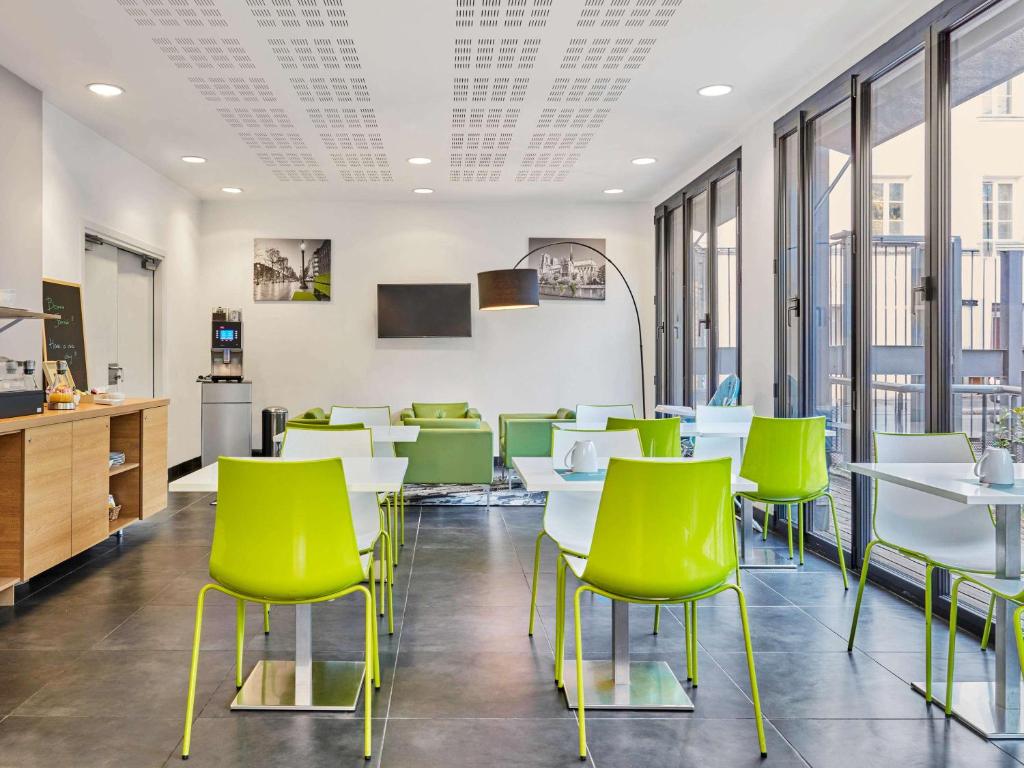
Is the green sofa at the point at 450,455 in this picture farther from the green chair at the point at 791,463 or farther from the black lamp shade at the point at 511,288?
the green chair at the point at 791,463

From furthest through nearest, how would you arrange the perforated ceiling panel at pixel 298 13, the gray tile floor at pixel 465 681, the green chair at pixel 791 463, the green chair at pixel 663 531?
the green chair at pixel 791 463, the perforated ceiling panel at pixel 298 13, the gray tile floor at pixel 465 681, the green chair at pixel 663 531

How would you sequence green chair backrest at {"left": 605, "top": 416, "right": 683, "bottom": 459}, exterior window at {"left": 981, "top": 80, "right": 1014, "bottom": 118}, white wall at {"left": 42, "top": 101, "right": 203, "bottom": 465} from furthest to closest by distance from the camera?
white wall at {"left": 42, "top": 101, "right": 203, "bottom": 465}
green chair backrest at {"left": 605, "top": 416, "right": 683, "bottom": 459}
exterior window at {"left": 981, "top": 80, "right": 1014, "bottom": 118}

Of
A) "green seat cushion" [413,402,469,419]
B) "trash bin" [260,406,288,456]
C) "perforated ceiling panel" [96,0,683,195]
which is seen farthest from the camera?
"green seat cushion" [413,402,469,419]

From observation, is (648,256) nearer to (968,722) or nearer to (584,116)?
(584,116)

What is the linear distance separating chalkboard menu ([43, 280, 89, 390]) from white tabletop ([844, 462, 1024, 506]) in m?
5.36

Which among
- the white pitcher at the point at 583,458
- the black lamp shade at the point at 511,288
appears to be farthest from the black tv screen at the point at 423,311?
the white pitcher at the point at 583,458

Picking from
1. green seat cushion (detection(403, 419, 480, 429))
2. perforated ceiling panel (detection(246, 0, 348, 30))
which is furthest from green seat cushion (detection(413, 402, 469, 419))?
perforated ceiling panel (detection(246, 0, 348, 30))

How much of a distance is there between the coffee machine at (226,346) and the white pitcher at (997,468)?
762 cm

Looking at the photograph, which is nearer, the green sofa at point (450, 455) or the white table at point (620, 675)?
the white table at point (620, 675)

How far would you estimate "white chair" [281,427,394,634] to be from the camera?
3406mm

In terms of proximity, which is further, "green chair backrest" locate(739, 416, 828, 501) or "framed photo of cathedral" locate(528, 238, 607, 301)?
"framed photo of cathedral" locate(528, 238, 607, 301)

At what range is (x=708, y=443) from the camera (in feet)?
19.0

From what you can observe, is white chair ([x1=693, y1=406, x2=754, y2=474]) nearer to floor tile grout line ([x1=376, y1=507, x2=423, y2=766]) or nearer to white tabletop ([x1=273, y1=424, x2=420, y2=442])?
white tabletop ([x1=273, y1=424, x2=420, y2=442])

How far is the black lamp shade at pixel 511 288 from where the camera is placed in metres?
7.43
